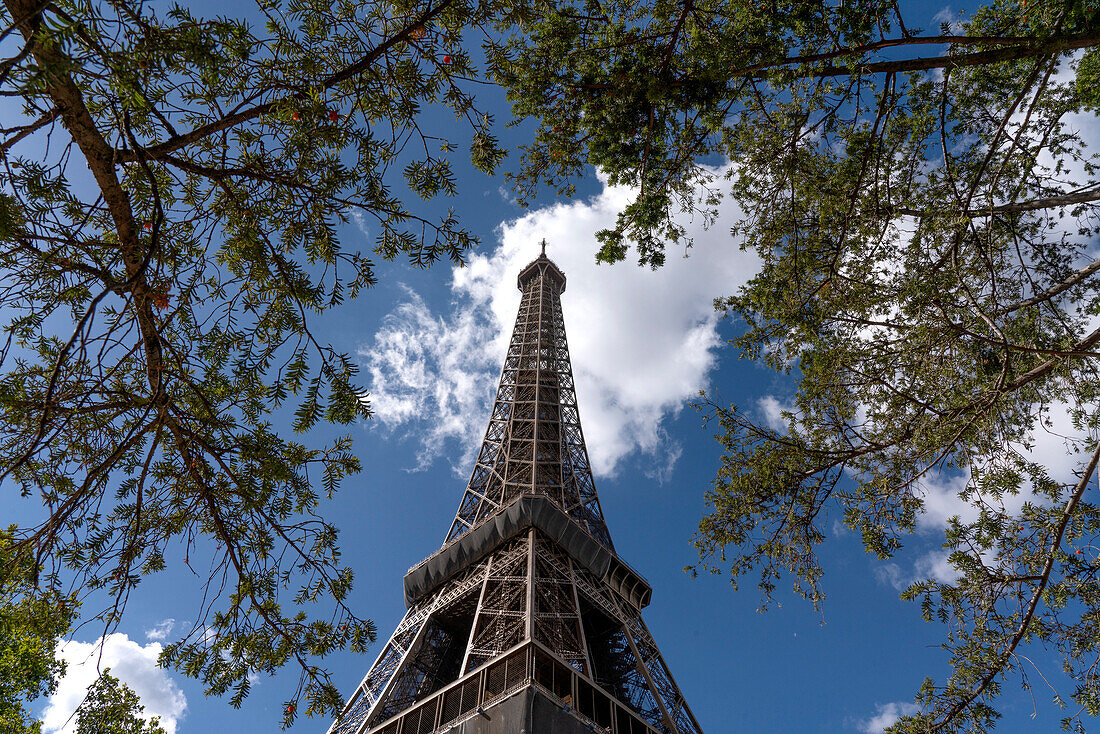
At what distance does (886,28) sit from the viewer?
7.52m

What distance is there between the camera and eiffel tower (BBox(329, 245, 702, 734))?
17811mm

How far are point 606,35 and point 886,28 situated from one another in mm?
3396

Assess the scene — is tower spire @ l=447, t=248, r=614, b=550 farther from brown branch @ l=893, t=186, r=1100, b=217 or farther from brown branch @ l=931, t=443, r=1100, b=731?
brown branch @ l=893, t=186, r=1100, b=217

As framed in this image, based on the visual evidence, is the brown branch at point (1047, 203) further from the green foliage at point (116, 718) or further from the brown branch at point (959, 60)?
the green foliage at point (116, 718)

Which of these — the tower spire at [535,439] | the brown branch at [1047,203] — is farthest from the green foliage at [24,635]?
the tower spire at [535,439]

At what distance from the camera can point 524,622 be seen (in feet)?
72.2

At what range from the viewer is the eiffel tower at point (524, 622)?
17.8 metres

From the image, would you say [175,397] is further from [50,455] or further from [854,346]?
[854,346]

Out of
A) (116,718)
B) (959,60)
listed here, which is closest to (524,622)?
(116,718)

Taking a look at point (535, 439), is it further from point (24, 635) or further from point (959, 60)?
point (959, 60)

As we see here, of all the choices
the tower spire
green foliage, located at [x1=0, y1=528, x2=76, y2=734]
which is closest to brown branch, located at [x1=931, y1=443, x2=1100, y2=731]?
green foliage, located at [x1=0, y1=528, x2=76, y2=734]

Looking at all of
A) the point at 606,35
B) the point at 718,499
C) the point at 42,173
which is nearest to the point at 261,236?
the point at 42,173

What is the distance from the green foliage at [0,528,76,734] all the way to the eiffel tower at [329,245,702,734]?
672 cm

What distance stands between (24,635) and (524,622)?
45.6 feet
